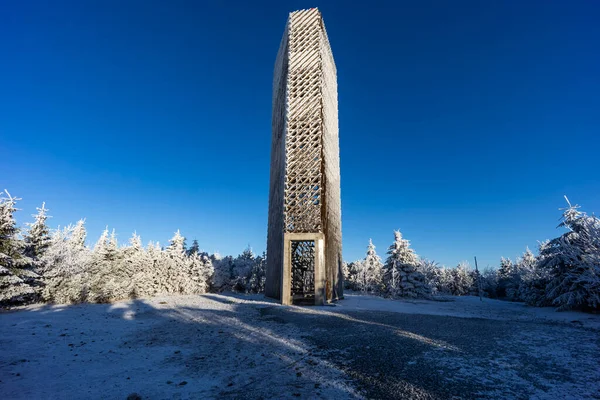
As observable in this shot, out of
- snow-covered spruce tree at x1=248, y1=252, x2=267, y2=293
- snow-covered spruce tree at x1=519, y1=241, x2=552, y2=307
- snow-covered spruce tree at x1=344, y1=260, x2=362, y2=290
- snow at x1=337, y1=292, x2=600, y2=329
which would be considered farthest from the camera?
snow-covered spruce tree at x1=344, y1=260, x2=362, y2=290

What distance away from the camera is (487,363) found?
13.6 feet

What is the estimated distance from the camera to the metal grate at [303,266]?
17.8m

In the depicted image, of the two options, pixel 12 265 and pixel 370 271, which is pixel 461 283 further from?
pixel 12 265

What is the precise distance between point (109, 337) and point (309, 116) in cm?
1338

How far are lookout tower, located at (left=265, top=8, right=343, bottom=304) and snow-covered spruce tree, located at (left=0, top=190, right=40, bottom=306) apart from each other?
470 inches

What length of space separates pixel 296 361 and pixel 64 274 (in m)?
17.0

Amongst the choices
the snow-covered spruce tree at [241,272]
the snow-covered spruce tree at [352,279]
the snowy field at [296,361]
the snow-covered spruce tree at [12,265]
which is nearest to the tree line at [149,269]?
the snow-covered spruce tree at [12,265]

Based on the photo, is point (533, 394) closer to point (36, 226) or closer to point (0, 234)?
point (0, 234)

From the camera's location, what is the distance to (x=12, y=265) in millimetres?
12648

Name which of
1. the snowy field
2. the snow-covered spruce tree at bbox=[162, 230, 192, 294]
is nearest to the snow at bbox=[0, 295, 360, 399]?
the snowy field

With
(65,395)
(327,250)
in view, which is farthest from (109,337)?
(327,250)

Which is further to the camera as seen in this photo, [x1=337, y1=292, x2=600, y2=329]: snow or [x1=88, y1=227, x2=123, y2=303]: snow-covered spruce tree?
[x1=88, y1=227, x2=123, y2=303]: snow-covered spruce tree

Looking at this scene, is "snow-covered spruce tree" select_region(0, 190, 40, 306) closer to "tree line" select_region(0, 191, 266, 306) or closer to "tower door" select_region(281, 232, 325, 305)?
"tree line" select_region(0, 191, 266, 306)

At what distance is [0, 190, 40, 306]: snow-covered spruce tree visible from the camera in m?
11.8
